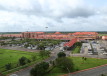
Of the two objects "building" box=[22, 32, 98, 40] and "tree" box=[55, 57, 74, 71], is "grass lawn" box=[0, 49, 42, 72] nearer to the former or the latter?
"tree" box=[55, 57, 74, 71]

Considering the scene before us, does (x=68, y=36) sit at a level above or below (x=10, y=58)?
above

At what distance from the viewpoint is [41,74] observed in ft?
48.3

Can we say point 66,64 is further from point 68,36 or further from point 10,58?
point 68,36

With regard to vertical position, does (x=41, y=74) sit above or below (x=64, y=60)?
below

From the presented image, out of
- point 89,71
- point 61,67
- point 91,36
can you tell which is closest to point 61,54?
point 61,67

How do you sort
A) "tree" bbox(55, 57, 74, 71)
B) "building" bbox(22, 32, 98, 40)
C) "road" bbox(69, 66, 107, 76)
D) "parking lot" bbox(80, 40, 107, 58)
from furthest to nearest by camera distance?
1. "building" bbox(22, 32, 98, 40)
2. "parking lot" bbox(80, 40, 107, 58)
3. "tree" bbox(55, 57, 74, 71)
4. "road" bbox(69, 66, 107, 76)

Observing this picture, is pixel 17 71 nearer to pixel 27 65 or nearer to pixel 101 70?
pixel 27 65

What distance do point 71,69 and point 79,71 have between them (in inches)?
44.7

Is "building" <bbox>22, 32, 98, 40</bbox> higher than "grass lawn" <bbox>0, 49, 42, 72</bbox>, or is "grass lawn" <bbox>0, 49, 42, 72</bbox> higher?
"building" <bbox>22, 32, 98, 40</bbox>

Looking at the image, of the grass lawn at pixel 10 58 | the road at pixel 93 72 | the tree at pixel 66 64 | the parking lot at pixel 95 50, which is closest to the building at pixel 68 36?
the parking lot at pixel 95 50

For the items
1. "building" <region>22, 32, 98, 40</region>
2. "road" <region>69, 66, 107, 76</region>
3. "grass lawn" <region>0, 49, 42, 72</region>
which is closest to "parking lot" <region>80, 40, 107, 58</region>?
"road" <region>69, 66, 107, 76</region>

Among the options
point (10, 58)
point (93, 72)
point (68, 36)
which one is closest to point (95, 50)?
point (93, 72)

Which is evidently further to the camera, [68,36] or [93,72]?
[68,36]

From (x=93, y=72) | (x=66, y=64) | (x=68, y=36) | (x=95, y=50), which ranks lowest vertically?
(x=93, y=72)
